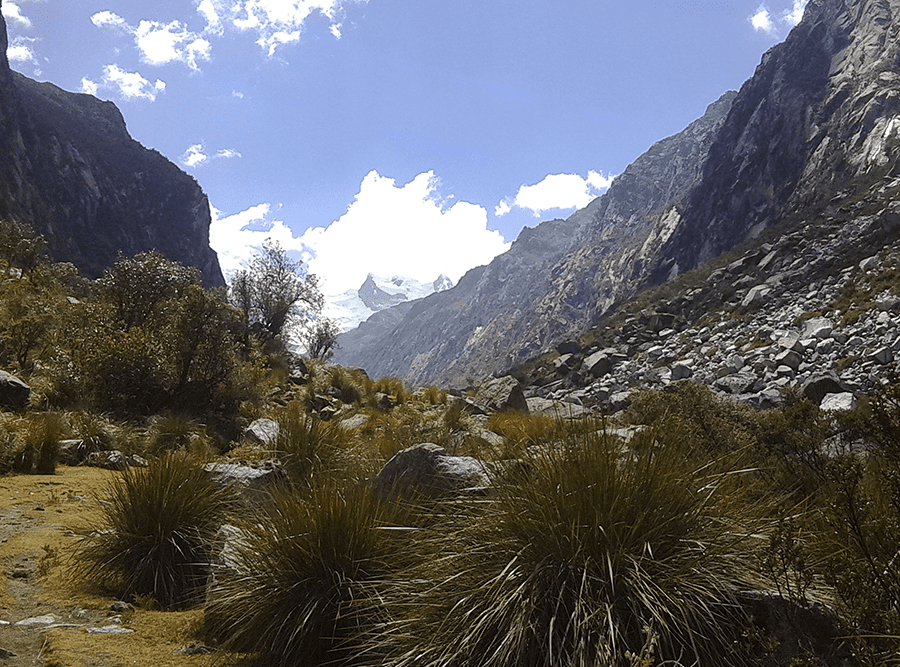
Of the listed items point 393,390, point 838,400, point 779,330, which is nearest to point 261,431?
point 393,390

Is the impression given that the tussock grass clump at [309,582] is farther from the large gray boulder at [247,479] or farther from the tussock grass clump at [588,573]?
the large gray boulder at [247,479]

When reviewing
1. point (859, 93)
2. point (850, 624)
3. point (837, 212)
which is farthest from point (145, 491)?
point (859, 93)

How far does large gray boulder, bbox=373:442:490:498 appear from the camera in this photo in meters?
4.10

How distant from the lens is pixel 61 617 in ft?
11.0

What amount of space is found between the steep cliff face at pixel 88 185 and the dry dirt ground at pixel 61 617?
227 feet

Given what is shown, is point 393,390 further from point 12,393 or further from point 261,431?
point 12,393

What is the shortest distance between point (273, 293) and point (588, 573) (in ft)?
87.4

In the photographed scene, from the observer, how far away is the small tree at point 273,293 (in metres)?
25.8

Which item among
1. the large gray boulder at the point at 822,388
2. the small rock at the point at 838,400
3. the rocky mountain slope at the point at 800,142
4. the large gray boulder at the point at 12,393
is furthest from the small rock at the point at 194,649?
the rocky mountain slope at the point at 800,142

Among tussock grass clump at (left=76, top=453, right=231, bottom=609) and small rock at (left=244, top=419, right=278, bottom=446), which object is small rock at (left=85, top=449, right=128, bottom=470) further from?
tussock grass clump at (left=76, top=453, right=231, bottom=609)

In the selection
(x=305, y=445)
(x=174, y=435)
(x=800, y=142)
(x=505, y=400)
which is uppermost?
(x=800, y=142)

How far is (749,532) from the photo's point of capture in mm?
2523

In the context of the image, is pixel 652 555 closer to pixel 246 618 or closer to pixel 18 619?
pixel 246 618

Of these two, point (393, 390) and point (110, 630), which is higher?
point (393, 390)
